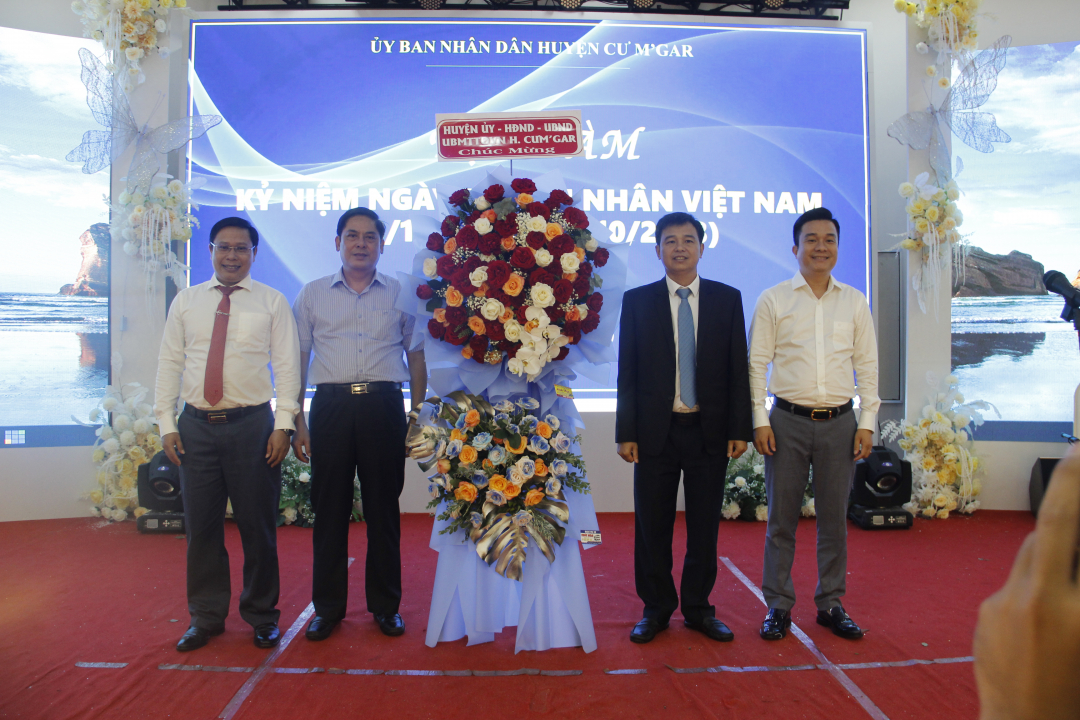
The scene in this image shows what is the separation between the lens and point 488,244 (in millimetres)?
2467

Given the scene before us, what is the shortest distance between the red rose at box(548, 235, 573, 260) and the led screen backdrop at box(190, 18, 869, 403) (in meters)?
2.48

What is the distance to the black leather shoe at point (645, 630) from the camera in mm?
2682

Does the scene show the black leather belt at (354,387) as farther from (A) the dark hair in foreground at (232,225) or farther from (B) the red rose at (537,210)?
(B) the red rose at (537,210)

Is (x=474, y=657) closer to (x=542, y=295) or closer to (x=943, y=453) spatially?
(x=542, y=295)

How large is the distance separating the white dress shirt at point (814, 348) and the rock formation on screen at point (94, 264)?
15.6 feet

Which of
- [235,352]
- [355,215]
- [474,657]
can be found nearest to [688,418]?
[474,657]

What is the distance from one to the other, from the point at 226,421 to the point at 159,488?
2.27m

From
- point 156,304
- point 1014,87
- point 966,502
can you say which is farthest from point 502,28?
point 966,502

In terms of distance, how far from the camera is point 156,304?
4.73 m

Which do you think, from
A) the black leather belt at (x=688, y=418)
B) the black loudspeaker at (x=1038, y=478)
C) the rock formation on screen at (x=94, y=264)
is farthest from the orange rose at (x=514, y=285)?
the black loudspeaker at (x=1038, y=478)

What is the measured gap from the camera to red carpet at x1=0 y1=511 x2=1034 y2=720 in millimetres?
2229

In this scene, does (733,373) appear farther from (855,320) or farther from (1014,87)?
(1014,87)

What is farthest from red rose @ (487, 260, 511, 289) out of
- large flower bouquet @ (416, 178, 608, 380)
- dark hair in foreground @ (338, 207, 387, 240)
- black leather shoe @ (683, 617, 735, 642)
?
black leather shoe @ (683, 617, 735, 642)

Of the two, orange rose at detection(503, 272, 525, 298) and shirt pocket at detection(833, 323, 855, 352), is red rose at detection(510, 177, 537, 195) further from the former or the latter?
shirt pocket at detection(833, 323, 855, 352)
